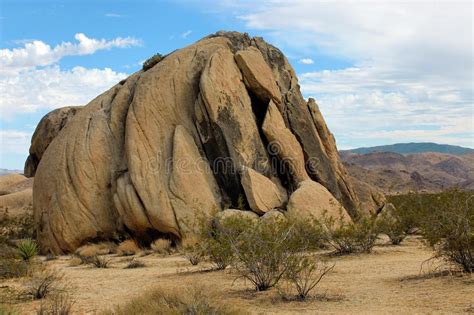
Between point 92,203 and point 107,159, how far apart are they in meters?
1.97

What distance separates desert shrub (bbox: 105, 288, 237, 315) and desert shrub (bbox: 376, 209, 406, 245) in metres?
11.1

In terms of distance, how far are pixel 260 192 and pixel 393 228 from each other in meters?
5.01

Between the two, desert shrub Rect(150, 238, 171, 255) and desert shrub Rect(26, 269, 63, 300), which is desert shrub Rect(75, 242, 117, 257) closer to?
desert shrub Rect(150, 238, 171, 255)

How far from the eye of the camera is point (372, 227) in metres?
18.1

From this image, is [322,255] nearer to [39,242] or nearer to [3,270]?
[3,270]

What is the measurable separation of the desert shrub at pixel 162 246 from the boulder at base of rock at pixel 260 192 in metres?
3.47

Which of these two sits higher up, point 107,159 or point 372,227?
point 107,159

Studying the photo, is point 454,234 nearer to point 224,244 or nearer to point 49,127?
point 224,244

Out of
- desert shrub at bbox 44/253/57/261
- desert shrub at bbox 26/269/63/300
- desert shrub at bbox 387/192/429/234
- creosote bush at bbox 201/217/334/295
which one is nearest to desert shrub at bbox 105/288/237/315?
creosote bush at bbox 201/217/334/295

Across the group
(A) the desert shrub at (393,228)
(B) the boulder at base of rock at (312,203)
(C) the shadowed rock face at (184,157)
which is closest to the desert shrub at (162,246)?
(C) the shadowed rock face at (184,157)

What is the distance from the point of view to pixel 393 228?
20.2 meters

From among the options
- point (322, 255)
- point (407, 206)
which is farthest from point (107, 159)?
point (407, 206)

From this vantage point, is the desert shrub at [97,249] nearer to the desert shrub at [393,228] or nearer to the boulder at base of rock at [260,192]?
the boulder at base of rock at [260,192]

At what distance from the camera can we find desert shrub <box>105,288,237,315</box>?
8560 millimetres
